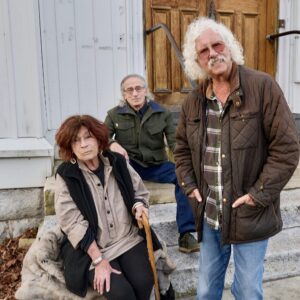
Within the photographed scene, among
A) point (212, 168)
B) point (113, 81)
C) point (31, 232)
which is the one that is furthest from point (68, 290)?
point (113, 81)

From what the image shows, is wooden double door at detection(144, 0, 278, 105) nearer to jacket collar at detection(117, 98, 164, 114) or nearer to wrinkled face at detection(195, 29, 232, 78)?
jacket collar at detection(117, 98, 164, 114)

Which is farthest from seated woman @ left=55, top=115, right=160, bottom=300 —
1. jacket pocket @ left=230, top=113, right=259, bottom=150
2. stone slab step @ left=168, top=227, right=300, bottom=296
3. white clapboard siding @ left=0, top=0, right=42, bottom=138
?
white clapboard siding @ left=0, top=0, right=42, bottom=138

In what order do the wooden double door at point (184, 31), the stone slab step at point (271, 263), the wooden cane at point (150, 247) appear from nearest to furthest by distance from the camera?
the wooden cane at point (150, 247) < the stone slab step at point (271, 263) < the wooden double door at point (184, 31)

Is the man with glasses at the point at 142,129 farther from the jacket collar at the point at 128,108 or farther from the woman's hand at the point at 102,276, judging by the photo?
the woman's hand at the point at 102,276

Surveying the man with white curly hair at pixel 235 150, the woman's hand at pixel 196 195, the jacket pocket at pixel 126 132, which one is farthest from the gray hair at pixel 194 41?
the jacket pocket at pixel 126 132

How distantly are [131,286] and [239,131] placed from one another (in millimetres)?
1021

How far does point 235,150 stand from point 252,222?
13.0 inches

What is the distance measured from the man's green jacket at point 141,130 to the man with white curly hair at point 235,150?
1006 millimetres

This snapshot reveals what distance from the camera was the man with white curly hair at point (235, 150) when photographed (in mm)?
1685

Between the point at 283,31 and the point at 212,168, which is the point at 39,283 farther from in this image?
the point at 283,31

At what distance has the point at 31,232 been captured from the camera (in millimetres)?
3516

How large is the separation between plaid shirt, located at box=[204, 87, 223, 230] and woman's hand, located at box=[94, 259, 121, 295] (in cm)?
62

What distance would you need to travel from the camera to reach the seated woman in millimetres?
2113

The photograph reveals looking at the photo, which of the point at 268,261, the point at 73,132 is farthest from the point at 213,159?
the point at 268,261
